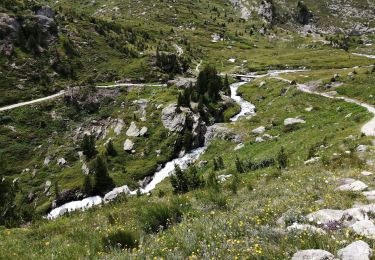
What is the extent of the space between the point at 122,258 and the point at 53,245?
3.93 meters

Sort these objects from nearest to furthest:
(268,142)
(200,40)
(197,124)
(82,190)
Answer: (268,142) < (82,190) < (197,124) < (200,40)

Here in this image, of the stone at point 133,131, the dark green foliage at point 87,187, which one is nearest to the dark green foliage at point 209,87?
the stone at point 133,131

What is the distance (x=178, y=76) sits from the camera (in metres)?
104

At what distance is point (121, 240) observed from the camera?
10.5 m

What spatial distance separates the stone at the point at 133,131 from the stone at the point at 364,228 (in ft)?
194

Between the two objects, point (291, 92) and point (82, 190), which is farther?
point (291, 92)

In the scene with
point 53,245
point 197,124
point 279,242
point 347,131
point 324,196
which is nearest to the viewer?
point 279,242

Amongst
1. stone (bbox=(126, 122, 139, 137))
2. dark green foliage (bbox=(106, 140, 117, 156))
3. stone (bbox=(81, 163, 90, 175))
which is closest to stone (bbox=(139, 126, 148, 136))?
stone (bbox=(126, 122, 139, 137))

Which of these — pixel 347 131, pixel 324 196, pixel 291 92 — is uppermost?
pixel 324 196

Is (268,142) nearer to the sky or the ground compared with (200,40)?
nearer to the sky

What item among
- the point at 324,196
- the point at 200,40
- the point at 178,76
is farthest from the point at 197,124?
the point at 200,40

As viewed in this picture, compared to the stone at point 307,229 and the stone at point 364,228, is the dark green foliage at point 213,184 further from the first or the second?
the stone at point 364,228

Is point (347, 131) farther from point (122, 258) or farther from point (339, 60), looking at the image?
point (339, 60)

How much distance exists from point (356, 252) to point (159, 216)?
7.47 m
